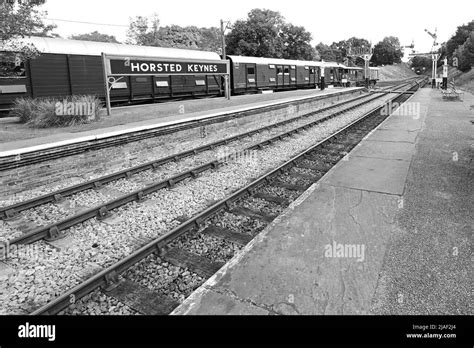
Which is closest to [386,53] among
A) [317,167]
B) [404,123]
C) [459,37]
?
→ [459,37]

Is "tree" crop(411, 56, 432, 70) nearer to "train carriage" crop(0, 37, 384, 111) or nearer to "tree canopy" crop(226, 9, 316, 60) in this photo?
"tree canopy" crop(226, 9, 316, 60)

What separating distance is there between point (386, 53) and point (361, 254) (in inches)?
5899

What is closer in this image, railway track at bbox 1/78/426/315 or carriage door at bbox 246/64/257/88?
railway track at bbox 1/78/426/315

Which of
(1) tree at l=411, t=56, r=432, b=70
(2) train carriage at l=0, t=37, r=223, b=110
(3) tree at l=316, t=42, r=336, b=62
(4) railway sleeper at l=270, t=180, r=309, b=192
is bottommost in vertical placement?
(4) railway sleeper at l=270, t=180, r=309, b=192

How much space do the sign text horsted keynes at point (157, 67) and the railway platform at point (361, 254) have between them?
11088 millimetres

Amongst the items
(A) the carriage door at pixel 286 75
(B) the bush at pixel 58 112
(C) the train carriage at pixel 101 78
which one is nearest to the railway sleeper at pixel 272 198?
(B) the bush at pixel 58 112

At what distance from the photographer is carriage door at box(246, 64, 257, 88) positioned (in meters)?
27.7

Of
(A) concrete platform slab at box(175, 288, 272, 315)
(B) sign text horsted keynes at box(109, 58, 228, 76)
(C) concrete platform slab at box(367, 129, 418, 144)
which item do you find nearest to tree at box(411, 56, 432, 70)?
(B) sign text horsted keynes at box(109, 58, 228, 76)

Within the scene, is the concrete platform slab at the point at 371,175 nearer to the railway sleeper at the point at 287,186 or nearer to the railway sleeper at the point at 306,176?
the railway sleeper at the point at 306,176

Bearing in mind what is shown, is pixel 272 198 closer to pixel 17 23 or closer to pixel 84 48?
pixel 17 23

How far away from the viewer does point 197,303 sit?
3371 mm

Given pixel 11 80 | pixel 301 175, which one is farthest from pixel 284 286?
pixel 11 80

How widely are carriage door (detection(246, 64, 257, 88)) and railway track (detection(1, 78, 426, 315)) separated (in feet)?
70.4
